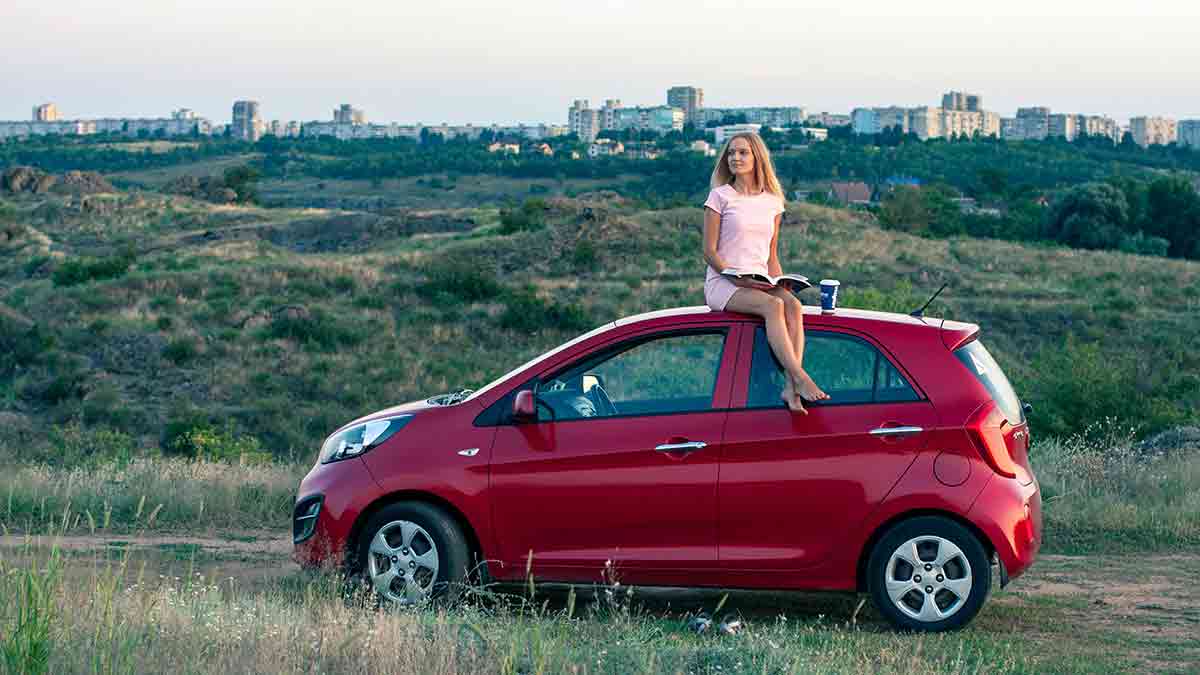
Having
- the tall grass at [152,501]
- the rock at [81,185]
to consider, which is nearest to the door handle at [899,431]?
the tall grass at [152,501]

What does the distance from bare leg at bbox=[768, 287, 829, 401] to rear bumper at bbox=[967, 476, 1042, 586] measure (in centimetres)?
95

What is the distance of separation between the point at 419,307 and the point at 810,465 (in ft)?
115

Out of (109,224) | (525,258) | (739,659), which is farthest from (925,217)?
(739,659)

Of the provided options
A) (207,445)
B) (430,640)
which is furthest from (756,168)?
(207,445)

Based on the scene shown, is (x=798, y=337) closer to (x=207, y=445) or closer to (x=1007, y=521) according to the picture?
(x=1007, y=521)

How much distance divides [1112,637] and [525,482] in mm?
3130

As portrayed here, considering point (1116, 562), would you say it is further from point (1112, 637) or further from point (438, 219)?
point (438, 219)

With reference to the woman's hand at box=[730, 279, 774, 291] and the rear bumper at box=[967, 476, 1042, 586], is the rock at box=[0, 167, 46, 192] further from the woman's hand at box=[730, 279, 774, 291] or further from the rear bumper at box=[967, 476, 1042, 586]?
the rear bumper at box=[967, 476, 1042, 586]

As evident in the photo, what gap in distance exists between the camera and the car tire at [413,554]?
7297 mm

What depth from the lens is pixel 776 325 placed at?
720cm

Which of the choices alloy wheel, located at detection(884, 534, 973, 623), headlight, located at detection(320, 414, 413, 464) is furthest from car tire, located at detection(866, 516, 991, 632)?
headlight, located at detection(320, 414, 413, 464)

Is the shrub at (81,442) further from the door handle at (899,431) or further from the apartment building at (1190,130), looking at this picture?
the apartment building at (1190,130)

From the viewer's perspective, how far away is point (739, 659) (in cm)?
572

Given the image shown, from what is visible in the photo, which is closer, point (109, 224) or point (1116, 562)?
point (1116, 562)
